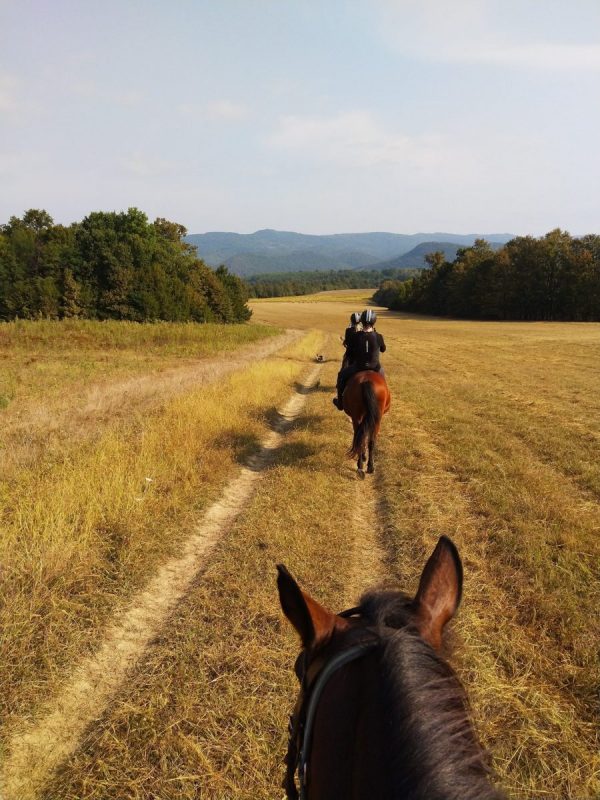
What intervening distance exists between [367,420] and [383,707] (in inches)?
243

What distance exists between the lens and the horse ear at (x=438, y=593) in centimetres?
146

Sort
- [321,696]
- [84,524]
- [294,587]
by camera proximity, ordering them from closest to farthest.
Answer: [321,696] < [294,587] < [84,524]

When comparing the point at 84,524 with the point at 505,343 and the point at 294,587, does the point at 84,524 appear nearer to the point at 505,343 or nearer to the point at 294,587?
the point at 294,587

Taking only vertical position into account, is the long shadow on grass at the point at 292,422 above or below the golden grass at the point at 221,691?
above

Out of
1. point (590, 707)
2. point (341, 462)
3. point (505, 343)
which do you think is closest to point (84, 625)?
point (590, 707)

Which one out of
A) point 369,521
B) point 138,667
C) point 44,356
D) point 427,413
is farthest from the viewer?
point 44,356

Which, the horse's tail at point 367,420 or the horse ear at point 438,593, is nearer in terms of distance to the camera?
the horse ear at point 438,593

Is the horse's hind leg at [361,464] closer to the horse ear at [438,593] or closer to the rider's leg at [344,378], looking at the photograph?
the rider's leg at [344,378]

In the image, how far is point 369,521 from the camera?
585cm

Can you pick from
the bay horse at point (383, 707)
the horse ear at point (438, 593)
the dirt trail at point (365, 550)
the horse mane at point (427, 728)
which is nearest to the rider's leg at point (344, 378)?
the dirt trail at point (365, 550)

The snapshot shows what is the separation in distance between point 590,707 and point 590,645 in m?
0.62

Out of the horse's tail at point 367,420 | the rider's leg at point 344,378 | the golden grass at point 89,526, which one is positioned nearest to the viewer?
the golden grass at point 89,526

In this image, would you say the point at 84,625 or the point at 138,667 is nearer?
the point at 138,667

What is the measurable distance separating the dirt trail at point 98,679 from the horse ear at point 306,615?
2.43 metres
